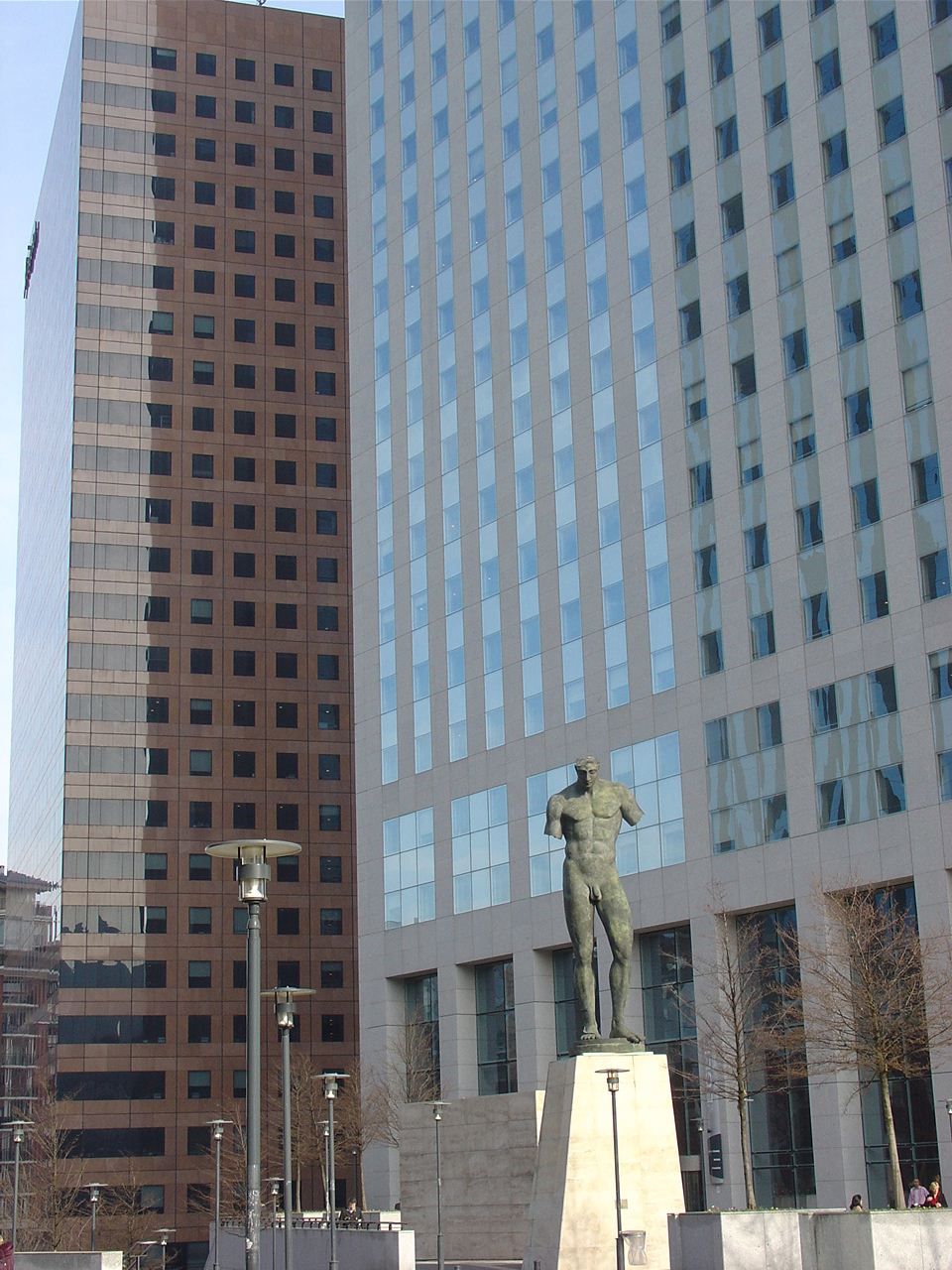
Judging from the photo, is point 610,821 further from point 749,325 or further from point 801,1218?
point 749,325

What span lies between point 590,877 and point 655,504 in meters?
42.1

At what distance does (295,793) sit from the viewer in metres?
126

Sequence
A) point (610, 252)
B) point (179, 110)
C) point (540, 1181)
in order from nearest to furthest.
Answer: point (540, 1181) → point (610, 252) → point (179, 110)

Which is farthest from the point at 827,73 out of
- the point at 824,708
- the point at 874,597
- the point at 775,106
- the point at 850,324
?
the point at 824,708

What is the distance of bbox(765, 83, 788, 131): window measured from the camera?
223 feet

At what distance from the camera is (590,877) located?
104ft

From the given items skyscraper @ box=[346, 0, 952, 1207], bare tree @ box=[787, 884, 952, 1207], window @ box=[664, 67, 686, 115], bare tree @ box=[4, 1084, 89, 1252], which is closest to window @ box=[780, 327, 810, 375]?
skyscraper @ box=[346, 0, 952, 1207]

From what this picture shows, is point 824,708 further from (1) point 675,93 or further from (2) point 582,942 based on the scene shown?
(2) point 582,942

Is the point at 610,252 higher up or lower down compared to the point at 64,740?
higher up

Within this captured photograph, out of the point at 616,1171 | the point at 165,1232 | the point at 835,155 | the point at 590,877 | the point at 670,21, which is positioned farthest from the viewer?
the point at 165,1232

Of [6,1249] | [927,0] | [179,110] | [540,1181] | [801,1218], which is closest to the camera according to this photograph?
[801,1218]

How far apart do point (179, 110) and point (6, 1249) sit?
113 metres

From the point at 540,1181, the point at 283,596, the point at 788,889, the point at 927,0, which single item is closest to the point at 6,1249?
the point at 540,1181

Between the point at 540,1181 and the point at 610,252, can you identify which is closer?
the point at 540,1181
